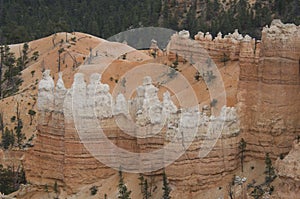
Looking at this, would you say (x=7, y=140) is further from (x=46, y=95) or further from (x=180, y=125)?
(x=180, y=125)

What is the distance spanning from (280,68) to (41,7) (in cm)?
7184

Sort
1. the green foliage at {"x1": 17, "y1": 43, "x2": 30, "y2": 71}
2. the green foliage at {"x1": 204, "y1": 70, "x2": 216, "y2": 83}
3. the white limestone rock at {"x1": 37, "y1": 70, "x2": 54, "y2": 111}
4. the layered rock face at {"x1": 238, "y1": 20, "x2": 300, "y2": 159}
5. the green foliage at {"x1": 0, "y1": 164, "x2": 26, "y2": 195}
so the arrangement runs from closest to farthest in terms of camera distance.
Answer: the layered rock face at {"x1": 238, "y1": 20, "x2": 300, "y2": 159} → the white limestone rock at {"x1": 37, "y1": 70, "x2": 54, "y2": 111} → the green foliage at {"x1": 204, "y1": 70, "x2": 216, "y2": 83} → the green foliage at {"x1": 0, "y1": 164, "x2": 26, "y2": 195} → the green foliage at {"x1": 17, "y1": 43, "x2": 30, "y2": 71}

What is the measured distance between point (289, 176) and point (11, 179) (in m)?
18.3

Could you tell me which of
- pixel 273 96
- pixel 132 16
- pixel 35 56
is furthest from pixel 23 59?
pixel 273 96

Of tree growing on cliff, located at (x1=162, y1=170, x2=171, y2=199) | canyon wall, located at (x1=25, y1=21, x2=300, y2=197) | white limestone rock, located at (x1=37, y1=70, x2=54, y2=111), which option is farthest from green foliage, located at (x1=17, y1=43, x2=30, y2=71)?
tree growing on cliff, located at (x1=162, y1=170, x2=171, y2=199)

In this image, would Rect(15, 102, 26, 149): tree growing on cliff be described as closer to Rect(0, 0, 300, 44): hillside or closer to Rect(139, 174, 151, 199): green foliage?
Rect(139, 174, 151, 199): green foliage

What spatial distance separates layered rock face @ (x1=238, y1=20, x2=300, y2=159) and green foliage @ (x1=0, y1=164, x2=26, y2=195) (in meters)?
13.7

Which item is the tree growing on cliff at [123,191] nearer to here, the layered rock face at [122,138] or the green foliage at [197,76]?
the layered rock face at [122,138]

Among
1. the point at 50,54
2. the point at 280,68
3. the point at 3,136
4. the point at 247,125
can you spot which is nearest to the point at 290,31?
the point at 280,68

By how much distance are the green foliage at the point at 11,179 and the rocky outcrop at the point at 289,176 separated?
1620 cm

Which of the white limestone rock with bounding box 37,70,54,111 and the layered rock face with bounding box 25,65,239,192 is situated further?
the white limestone rock with bounding box 37,70,54,111

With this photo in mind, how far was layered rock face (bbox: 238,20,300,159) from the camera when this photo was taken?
106 feet

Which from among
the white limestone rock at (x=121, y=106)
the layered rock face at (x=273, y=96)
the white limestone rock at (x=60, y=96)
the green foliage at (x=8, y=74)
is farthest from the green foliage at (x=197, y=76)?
the green foliage at (x=8, y=74)

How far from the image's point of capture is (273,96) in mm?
32969
